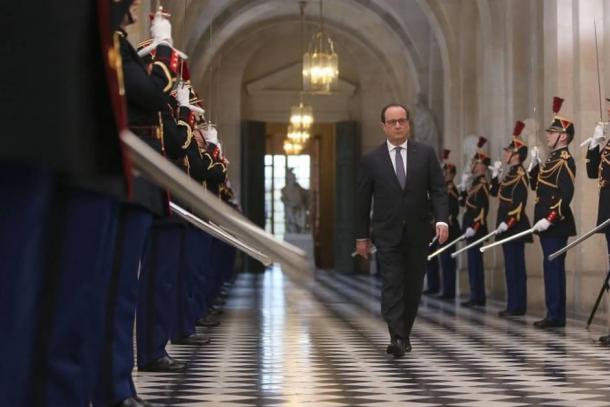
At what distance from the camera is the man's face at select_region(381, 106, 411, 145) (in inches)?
367

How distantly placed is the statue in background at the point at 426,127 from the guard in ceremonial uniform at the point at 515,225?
411 inches

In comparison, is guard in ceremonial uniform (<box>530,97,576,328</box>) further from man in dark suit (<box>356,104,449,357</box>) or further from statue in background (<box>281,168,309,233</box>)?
statue in background (<box>281,168,309,233</box>)

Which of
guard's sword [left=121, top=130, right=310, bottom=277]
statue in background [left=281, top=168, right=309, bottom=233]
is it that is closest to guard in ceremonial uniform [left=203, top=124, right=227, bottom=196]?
guard's sword [left=121, top=130, right=310, bottom=277]

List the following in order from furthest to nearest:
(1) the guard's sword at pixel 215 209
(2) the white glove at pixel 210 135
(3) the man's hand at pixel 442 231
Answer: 1. (2) the white glove at pixel 210 135
2. (3) the man's hand at pixel 442 231
3. (1) the guard's sword at pixel 215 209

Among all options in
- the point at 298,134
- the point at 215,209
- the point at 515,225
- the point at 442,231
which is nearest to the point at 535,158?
the point at 515,225

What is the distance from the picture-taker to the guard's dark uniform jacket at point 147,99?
4551 mm

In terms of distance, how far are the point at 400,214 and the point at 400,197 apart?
5.9 inches

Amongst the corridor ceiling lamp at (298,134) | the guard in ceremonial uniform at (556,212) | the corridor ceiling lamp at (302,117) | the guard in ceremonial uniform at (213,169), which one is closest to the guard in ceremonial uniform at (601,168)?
the guard in ceremonial uniform at (556,212)

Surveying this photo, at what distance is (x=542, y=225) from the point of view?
12.7 m

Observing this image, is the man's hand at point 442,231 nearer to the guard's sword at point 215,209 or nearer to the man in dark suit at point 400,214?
the man in dark suit at point 400,214

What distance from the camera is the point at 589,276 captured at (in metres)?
15.0

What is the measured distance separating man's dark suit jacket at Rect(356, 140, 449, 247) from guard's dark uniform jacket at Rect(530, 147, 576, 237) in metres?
3.70

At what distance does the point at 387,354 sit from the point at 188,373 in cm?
214

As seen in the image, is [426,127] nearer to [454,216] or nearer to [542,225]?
[454,216]
